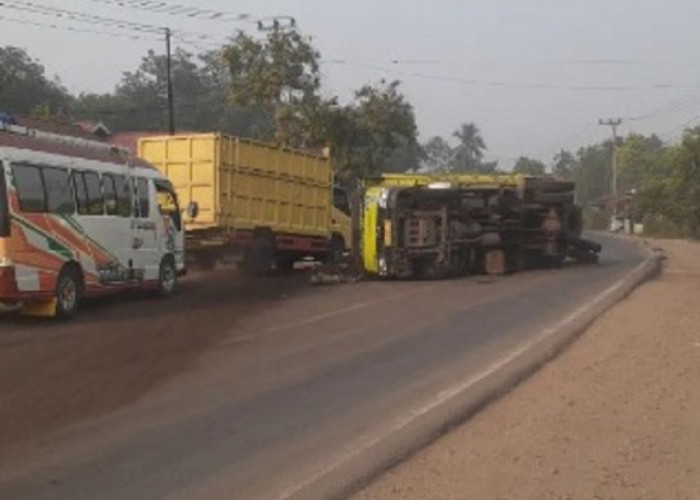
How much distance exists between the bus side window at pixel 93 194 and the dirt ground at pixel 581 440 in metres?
7.46

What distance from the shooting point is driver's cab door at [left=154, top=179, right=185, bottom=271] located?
18.5 metres

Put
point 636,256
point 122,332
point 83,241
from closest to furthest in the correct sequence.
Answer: point 122,332 < point 83,241 < point 636,256

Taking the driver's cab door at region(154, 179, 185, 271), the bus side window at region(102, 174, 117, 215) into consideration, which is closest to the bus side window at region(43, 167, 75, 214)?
the bus side window at region(102, 174, 117, 215)

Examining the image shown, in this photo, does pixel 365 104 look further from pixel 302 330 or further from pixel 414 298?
pixel 302 330

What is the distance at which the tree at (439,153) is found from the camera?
5128 inches

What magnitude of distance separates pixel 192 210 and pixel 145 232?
159 inches

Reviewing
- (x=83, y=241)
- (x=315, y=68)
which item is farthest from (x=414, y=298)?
(x=315, y=68)

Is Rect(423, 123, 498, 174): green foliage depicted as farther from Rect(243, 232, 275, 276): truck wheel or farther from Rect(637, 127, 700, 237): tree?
Rect(243, 232, 275, 276): truck wheel

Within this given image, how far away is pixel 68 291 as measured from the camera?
48.9 ft

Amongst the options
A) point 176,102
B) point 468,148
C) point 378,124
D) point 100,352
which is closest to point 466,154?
point 468,148

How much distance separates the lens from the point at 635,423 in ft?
26.9

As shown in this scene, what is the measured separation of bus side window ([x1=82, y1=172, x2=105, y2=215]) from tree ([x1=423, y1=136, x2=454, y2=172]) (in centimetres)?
11142

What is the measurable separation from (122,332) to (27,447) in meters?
6.18

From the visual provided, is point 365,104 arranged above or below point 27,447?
above
